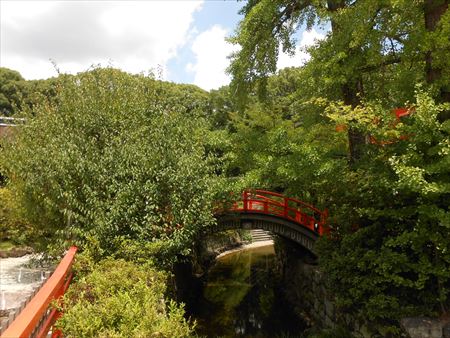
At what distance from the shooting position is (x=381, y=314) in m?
9.19

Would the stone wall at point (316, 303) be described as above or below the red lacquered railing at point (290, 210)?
below

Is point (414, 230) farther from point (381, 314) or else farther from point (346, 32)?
point (346, 32)

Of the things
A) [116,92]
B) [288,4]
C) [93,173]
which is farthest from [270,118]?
[93,173]

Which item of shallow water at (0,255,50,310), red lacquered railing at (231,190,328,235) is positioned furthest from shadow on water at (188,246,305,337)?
shallow water at (0,255,50,310)

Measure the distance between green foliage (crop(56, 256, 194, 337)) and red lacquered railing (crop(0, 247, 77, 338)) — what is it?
19 centimetres

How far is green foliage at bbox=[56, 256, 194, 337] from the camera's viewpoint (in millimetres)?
4980

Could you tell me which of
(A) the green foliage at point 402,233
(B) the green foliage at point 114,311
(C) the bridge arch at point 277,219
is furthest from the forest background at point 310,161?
(B) the green foliage at point 114,311

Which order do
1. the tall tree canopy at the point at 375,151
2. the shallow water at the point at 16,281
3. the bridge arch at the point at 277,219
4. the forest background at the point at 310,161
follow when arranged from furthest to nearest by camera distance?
the bridge arch at the point at 277,219 → the shallow water at the point at 16,281 → the forest background at the point at 310,161 → the tall tree canopy at the point at 375,151

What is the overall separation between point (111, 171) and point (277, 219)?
728 cm

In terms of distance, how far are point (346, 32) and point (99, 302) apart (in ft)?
27.9

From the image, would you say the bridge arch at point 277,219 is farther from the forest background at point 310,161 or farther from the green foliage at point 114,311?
the green foliage at point 114,311

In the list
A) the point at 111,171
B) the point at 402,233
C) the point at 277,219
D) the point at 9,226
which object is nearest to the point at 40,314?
the point at 111,171

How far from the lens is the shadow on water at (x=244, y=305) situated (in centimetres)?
1401

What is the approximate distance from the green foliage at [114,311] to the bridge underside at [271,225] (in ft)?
24.8
